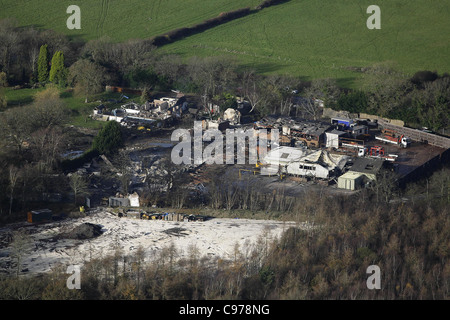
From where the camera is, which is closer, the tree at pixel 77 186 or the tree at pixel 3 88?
the tree at pixel 77 186

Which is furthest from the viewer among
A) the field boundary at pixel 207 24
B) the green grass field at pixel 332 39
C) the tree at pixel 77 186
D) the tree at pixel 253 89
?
the field boundary at pixel 207 24

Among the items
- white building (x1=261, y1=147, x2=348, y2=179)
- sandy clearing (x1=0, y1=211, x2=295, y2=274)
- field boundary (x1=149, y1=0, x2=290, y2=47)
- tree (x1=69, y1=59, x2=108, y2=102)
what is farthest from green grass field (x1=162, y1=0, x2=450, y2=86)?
sandy clearing (x1=0, y1=211, x2=295, y2=274)

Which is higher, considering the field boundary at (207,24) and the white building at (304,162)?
the field boundary at (207,24)

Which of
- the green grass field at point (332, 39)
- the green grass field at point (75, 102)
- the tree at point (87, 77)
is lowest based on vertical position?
the green grass field at point (75, 102)

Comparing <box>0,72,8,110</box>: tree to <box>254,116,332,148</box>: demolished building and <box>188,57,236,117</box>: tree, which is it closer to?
<box>188,57,236,117</box>: tree

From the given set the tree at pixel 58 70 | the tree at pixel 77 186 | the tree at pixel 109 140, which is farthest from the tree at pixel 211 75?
the tree at pixel 77 186

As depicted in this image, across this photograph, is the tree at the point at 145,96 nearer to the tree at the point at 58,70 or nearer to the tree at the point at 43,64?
the tree at the point at 58,70
